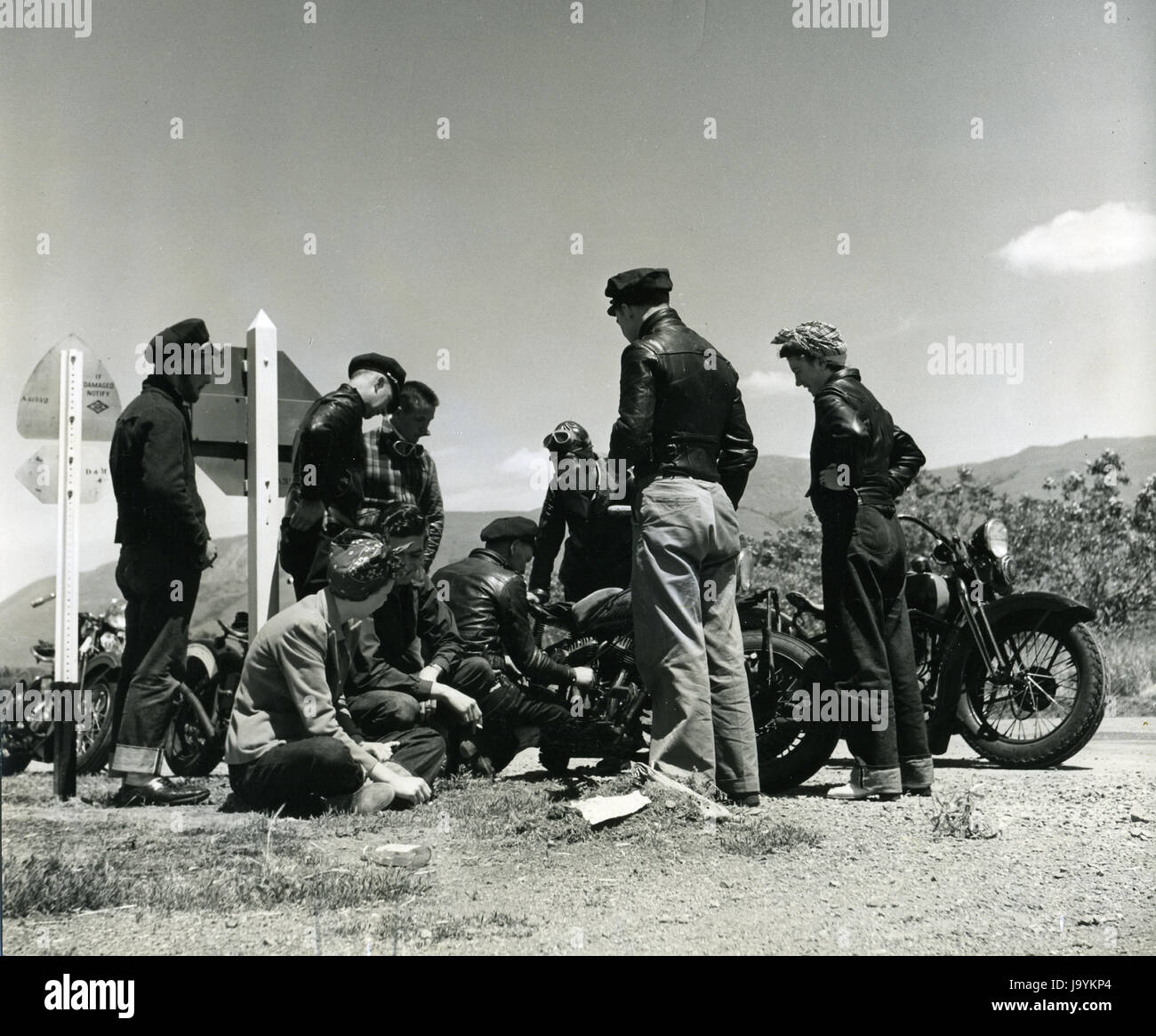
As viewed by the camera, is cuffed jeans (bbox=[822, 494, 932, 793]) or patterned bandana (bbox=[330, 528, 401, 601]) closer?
patterned bandana (bbox=[330, 528, 401, 601])

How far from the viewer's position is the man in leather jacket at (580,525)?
6371 millimetres

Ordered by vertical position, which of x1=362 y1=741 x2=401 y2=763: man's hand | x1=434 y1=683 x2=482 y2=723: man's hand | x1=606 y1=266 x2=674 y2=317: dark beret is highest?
x1=606 y1=266 x2=674 y2=317: dark beret

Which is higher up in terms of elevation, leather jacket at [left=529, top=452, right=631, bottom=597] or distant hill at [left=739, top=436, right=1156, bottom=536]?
distant hill at [left=739, top=436, right=1156, bottom=536]

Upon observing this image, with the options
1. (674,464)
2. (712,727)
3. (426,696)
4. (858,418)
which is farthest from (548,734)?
(858,418)

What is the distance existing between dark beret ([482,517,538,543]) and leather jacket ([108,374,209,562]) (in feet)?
4.24

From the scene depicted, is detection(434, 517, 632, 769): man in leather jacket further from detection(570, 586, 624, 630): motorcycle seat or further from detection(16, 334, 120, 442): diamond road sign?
detection(16, 334, 120, 442): diamond road sign

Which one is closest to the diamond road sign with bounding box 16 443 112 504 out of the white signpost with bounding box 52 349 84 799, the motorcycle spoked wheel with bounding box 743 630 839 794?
the white signpost with bounding box 52 349 84 799

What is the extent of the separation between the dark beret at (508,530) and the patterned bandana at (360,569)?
1.15 meters

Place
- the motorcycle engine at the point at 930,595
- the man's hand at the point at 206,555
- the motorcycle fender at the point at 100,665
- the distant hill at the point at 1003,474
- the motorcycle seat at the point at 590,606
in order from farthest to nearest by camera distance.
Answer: the distant hill at the point at 1003,474, the motorcycle fender at the point at 100,665, the motorcycle engine at the point at 930,595, the motorcycle seat at the point at 590,606, the man's hand at the point at 206,555

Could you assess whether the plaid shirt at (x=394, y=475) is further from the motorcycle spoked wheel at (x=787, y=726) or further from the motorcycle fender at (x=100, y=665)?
the motorcycle spoked wheel at (x=787, y=726)

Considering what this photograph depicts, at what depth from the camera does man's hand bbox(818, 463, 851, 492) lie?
541 cm

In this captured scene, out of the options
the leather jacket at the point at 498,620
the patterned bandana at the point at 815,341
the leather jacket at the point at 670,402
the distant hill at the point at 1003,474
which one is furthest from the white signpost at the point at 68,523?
the distant hill at the point at 1003,474

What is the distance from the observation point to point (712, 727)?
5.01 meters
